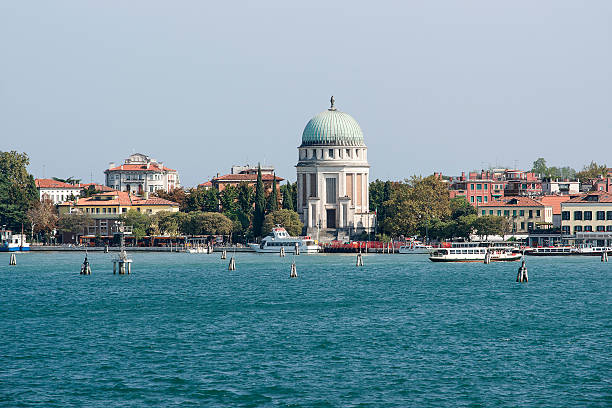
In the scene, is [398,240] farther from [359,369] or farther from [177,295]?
[359,369]

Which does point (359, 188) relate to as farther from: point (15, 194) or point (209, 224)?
Answer: point (15, 194)

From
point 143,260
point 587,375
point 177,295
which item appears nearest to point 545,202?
point 143,260

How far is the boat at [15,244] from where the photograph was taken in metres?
149

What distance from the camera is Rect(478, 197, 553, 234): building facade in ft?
461

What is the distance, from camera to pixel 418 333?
172 ft

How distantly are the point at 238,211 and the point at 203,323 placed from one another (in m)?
100

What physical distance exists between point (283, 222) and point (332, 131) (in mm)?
18421

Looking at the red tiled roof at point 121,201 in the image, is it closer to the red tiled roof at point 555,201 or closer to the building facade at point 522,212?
the building facade at point 522,212

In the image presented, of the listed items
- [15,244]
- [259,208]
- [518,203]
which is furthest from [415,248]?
[15,244]

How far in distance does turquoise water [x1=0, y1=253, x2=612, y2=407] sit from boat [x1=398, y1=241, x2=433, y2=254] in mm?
44494

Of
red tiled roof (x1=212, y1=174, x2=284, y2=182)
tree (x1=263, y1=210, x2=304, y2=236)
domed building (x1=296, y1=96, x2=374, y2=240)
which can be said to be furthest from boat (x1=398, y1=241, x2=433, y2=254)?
red tiled roof (x1=212, y1=174, x2=284, y2=182)

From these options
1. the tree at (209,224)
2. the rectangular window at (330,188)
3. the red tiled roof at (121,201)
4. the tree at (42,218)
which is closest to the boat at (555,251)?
the rectangular window at (330,188)

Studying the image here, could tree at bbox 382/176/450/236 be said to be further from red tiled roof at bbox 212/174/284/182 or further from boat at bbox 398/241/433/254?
red tiled roof at bbox 212/174/284/182

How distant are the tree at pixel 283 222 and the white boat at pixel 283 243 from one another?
295 cm
